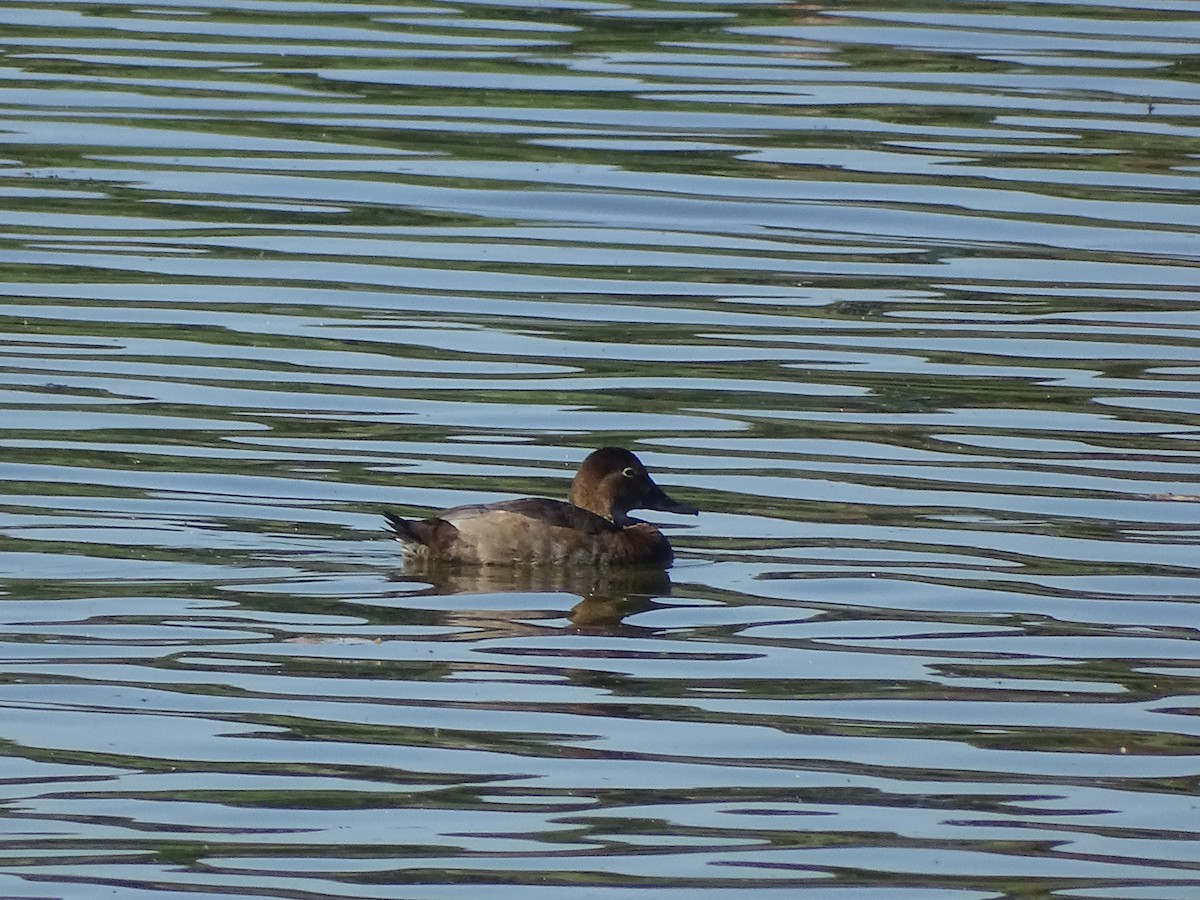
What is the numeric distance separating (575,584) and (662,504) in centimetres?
60

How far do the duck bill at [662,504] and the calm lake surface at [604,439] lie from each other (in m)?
0.13

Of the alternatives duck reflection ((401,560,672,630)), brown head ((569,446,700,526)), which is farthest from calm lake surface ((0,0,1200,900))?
brown head ((569,446,700,526))

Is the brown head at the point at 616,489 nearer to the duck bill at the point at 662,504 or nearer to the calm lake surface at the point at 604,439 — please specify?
the duck bill at the point at 662,504

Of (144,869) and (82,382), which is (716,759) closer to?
(144,869)

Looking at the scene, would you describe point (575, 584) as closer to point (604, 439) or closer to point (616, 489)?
point (616, 489)

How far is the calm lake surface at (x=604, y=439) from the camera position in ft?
22.7

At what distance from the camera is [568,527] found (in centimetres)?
986

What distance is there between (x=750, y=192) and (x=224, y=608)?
7174mm

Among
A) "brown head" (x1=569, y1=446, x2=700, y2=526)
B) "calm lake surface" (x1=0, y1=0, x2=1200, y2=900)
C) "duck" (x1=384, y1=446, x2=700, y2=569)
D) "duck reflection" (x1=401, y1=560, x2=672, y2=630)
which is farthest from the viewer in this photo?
"brown head" (x1=569, y1=446, x2=700, y2=526)

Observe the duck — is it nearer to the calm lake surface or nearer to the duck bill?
the duck bill

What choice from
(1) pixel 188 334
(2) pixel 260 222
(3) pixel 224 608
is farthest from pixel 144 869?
(2) pixel 260 222

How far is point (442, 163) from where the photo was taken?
15.6m

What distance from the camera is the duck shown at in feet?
31.3

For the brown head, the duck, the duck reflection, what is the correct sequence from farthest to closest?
the brown head
the duck
the duck reflection
